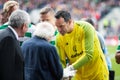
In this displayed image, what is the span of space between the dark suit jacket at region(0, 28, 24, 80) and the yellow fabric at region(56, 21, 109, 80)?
148 cm

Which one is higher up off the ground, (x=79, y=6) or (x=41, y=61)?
(x=79, y=6)

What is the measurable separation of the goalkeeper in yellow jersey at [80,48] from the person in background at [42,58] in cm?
58

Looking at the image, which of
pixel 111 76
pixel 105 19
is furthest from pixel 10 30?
pixel 105 19

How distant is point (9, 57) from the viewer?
18.2 feet

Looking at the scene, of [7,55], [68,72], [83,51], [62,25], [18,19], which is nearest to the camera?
[7,55]

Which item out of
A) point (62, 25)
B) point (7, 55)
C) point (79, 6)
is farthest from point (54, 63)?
point (79, 6)

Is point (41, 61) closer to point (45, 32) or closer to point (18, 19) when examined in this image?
point (45, 32)

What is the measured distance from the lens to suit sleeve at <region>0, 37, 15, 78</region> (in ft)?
18.2

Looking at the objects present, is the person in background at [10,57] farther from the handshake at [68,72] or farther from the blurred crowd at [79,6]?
the blurred crowd at [79,6]

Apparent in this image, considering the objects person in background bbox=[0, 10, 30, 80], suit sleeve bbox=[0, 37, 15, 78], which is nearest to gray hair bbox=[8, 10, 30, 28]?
person in background bbox=[0, 10, 30, 80]

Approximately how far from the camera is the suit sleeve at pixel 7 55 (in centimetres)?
555

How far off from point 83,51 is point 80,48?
0.30ft

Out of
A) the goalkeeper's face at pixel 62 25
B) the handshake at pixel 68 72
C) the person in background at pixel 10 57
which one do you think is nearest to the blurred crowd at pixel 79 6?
the goalkeeper's face at pixel 62 25

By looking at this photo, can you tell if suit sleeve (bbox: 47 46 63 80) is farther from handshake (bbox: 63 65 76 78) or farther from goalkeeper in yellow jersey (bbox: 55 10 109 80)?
goalkeeper in yellow jersey (bbox: 55 10 109 80)
